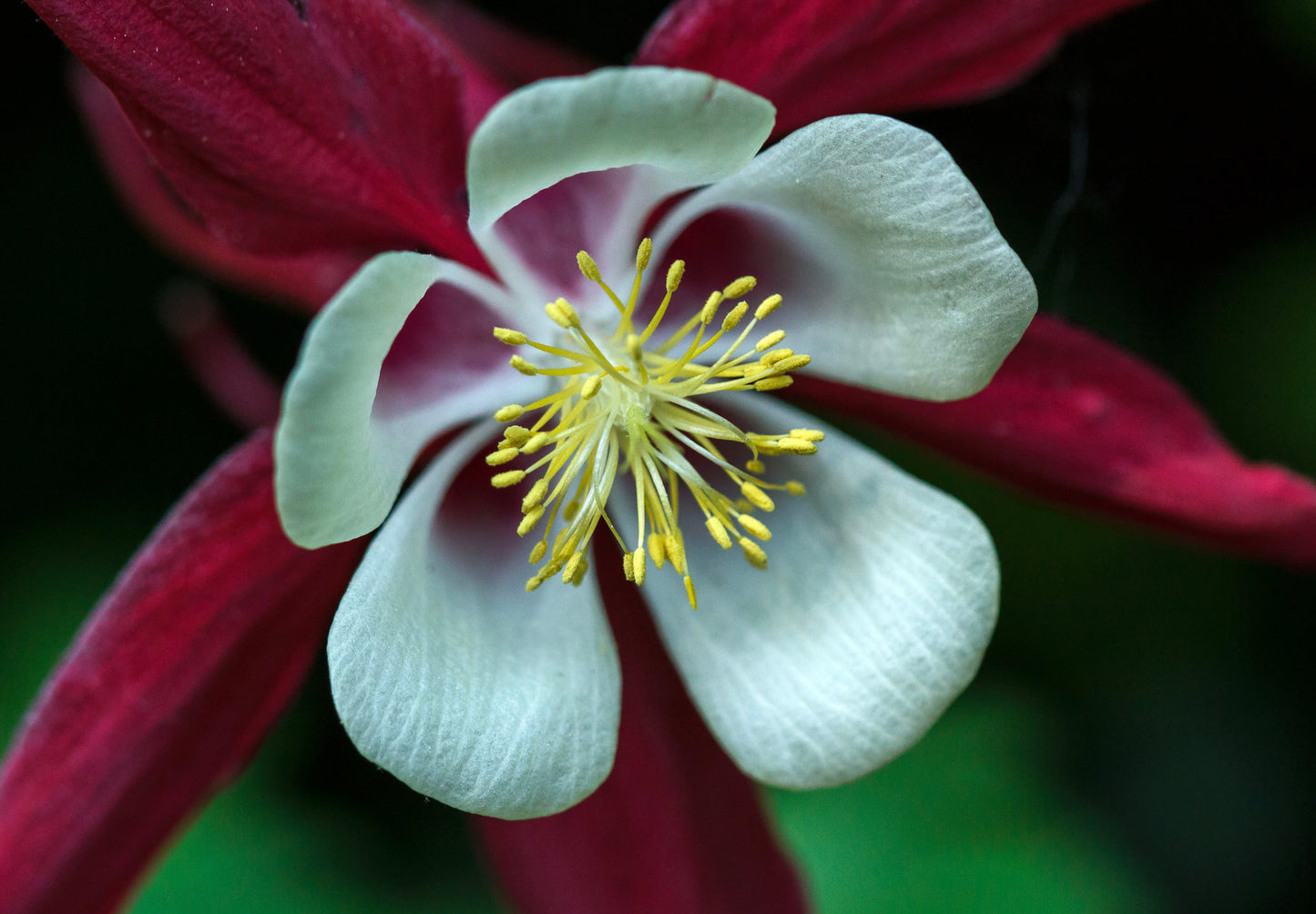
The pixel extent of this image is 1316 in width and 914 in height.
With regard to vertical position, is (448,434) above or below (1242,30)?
above

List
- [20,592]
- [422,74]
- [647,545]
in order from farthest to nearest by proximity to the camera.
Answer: [20,592] < [647,545] < [422,74]

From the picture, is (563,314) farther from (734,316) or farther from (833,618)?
(833,618)

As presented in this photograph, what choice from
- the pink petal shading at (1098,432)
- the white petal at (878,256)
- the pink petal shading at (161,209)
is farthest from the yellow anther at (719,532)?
the pink petal shading at (161,209)

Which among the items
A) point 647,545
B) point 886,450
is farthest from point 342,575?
point 886,450

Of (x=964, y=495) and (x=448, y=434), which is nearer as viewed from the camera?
(x=448, y=434)

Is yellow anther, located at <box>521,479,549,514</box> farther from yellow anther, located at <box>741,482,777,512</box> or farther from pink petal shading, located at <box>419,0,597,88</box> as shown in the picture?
pink petal shading, located at <box>419,0,597,88</box>

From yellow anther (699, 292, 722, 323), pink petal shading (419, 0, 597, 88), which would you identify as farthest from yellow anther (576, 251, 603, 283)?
pink petal shading (419, 0, 597, 88)

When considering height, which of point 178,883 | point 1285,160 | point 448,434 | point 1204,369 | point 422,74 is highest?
point 422,74

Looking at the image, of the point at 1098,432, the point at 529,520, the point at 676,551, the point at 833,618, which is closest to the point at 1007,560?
the point at 1098,432

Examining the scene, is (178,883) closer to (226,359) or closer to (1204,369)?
(226,359)
